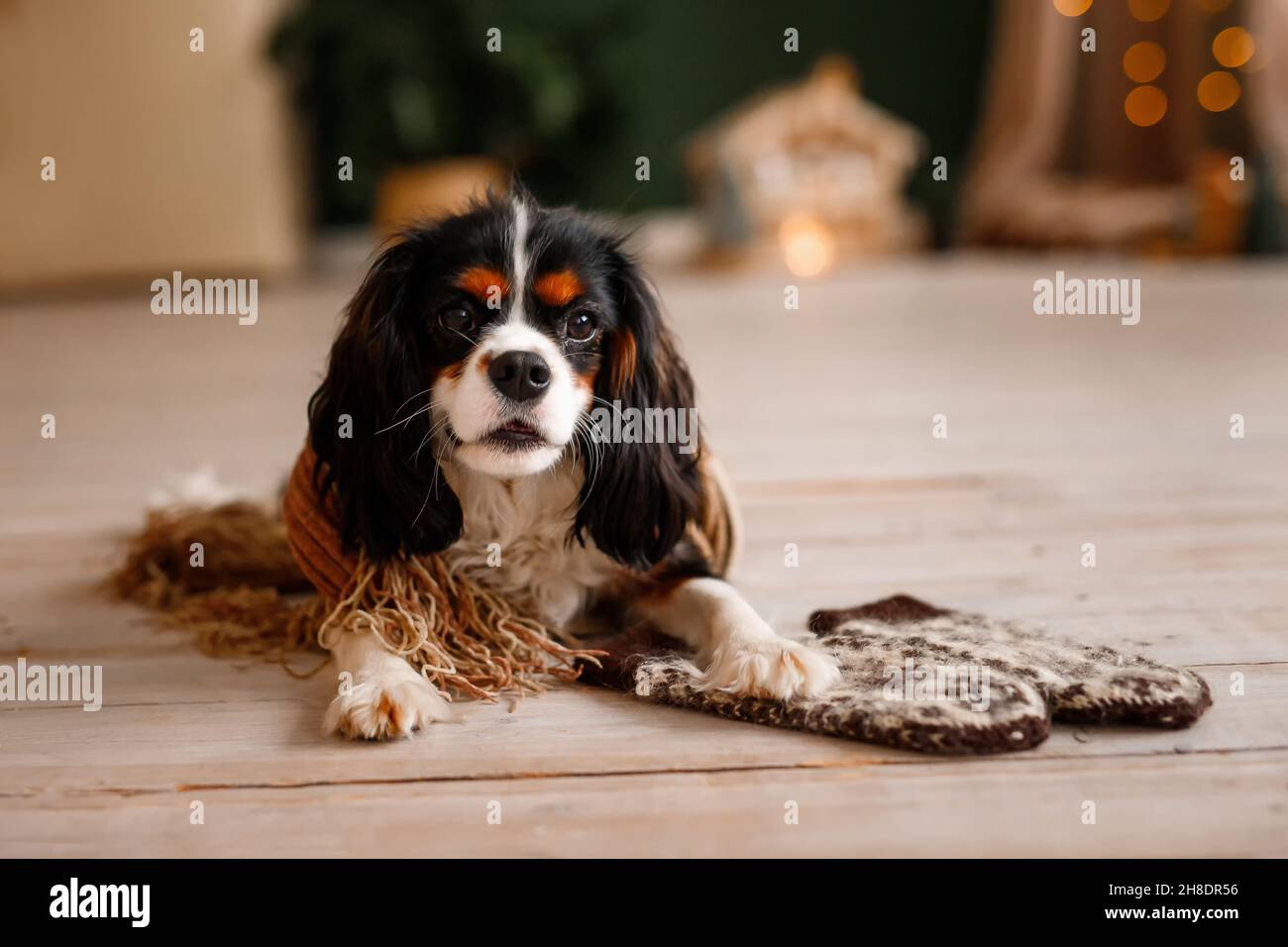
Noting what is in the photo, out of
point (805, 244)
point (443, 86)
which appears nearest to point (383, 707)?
point (443, 86)

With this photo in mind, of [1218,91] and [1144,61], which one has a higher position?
[1144,61]

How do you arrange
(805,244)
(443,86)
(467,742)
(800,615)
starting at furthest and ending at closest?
(805,244), (443,86), (800,615), (467,742)

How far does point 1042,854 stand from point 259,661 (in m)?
1.09

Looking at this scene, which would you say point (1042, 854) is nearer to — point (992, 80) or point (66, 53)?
point (66, 53)

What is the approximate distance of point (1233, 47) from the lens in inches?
275

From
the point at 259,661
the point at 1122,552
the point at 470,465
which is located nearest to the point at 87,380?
the point at 259,661

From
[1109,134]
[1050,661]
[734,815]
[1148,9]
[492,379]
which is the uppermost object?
[1148,9]

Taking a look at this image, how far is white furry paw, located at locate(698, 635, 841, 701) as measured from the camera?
1483 mm

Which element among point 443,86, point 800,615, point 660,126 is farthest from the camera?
point 660,126

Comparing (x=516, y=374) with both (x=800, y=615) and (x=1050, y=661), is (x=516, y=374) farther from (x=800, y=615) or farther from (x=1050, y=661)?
(x=1050, y=661)

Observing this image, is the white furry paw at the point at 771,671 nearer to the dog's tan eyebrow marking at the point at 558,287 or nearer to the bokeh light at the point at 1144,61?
the dog's tan eyebrow marking at the point at 558,287

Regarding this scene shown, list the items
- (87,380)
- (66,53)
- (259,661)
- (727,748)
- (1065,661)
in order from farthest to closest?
(66,53)
(87,380)
(259,661)
(1065,661)
(727,748)

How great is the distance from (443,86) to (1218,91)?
441 centimetres
